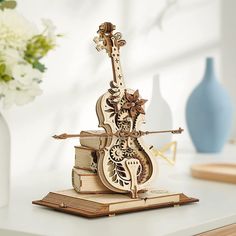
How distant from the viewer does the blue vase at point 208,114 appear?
2430 mm

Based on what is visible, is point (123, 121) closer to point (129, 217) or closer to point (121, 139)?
point (121, 139)

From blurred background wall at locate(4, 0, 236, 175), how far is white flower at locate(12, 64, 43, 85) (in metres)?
0.57

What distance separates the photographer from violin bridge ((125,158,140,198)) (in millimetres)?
1358

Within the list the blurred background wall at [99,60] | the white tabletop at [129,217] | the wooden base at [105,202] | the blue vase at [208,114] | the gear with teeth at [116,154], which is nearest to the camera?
the white tabletop at [129,217]

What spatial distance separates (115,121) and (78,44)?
30.3 inches

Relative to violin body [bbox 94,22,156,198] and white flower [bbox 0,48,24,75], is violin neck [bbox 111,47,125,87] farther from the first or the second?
white flower [bbox 0,48,24,75]

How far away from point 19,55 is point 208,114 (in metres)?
1.28

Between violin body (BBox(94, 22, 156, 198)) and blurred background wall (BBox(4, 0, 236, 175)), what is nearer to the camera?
violin body (BBox(94, 22, 156, 198))

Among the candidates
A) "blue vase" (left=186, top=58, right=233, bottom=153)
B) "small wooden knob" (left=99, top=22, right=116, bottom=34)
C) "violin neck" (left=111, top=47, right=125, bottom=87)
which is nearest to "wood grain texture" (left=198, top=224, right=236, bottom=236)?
"violin neck" (left=111, top=47, right=125, bottom=87)

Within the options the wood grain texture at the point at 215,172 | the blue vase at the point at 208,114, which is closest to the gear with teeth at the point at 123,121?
the wood grain texture at the point at 215,172

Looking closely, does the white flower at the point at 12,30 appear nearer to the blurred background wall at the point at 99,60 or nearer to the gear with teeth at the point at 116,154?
the gear with teeth at the point at 116,154

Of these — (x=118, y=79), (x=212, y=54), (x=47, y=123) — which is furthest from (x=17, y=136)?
(x=212, y=54)

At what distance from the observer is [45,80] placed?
196 centimetres

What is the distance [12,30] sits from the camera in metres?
1.27
